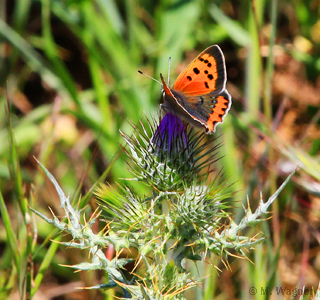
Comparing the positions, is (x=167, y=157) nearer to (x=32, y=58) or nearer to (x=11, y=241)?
(x=11, y=241)

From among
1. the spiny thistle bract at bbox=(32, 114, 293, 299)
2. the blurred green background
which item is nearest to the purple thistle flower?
the spiny thistle bract at bbox=(32, 114, 293, 299)

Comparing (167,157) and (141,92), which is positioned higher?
(141,92)

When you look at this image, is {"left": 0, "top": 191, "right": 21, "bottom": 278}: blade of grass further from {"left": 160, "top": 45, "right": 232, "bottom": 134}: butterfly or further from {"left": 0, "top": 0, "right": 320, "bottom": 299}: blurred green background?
{"left": 0, "top": 0, "right": 320, "bottom": 299}: blurred green background

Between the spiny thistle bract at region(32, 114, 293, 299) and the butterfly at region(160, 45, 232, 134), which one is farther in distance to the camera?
the butterfly at region(160, 45, 232, 134)
